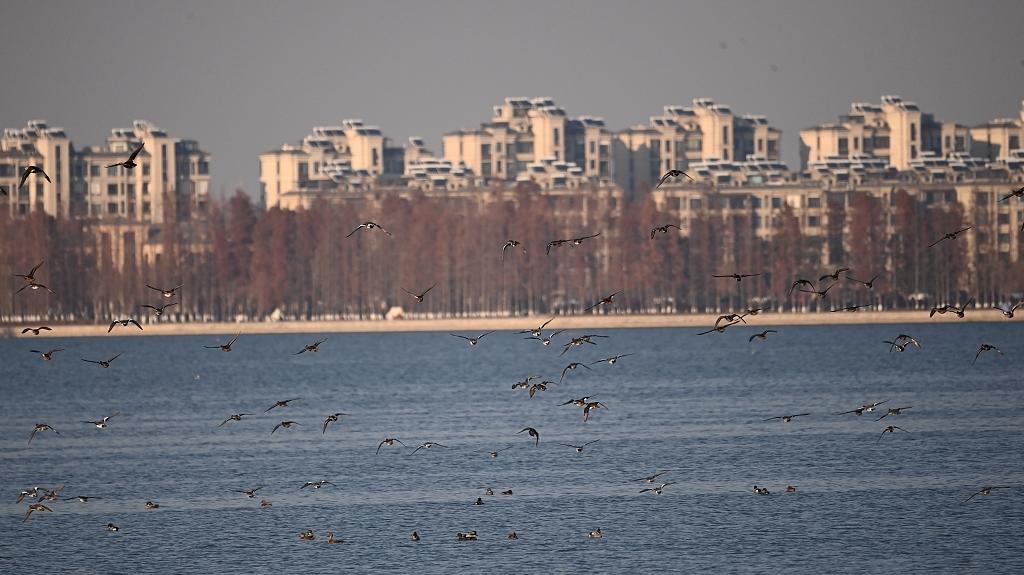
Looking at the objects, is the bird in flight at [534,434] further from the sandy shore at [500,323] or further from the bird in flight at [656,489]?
the sandy shore at [500,323]

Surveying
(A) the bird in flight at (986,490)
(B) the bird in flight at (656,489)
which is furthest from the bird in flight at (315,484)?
(A) the bird in flight at (986,490)

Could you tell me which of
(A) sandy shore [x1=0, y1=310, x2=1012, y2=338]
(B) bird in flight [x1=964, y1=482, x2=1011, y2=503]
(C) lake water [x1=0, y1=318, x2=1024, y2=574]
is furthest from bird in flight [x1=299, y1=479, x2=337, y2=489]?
(A) sandy shore [x1=0, y1=310, x2=1012, y2=338]

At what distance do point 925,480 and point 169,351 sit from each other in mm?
122813

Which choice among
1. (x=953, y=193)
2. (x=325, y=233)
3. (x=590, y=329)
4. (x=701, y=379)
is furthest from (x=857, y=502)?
(x=953, y=193)

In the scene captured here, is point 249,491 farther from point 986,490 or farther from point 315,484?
point 986,490

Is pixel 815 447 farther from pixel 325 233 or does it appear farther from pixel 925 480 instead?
pixel 325 233

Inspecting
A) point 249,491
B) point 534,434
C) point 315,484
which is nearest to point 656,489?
point 315,484

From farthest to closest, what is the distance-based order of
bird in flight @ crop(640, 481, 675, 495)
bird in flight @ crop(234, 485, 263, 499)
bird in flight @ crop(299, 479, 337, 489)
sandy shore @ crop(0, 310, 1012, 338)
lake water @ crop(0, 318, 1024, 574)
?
sandy shore @ crop(0, 310, 1012, 338) < bird in flight @ crop(299, 479, 337, 489) < bird in flight @ crop(640, 481, 675, 495) < bird in flight @ crop(234, 485, 263, 499) < lake water @ crop(0, 318, 1024, 574)

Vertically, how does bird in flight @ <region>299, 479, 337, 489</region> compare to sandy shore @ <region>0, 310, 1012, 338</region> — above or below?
below

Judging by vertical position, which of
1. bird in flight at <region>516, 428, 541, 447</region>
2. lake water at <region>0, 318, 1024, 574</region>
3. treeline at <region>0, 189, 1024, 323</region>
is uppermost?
treeline at <region>0, 189, 1024, 323</region>

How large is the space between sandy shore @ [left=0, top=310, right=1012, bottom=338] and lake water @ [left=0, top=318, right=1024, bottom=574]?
50.4m

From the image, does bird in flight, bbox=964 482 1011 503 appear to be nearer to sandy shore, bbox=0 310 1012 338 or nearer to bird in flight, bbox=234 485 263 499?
bird in flight, bbox=234 485 263 499

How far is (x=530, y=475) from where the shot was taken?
58.1m

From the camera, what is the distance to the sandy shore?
549 feet
